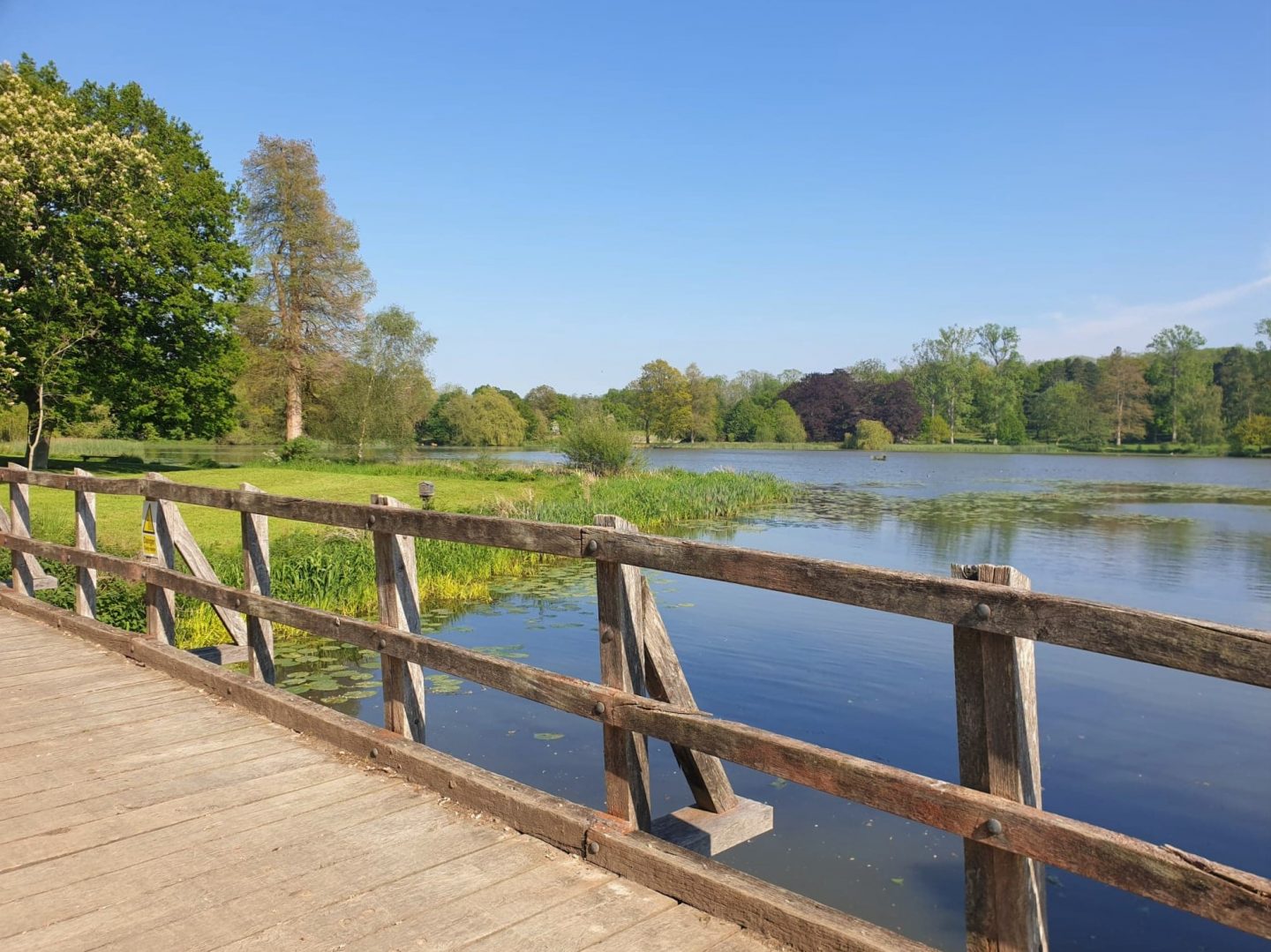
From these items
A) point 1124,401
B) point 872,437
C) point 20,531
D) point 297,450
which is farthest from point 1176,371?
point 20,531

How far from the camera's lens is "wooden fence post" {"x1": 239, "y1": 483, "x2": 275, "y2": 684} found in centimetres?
601

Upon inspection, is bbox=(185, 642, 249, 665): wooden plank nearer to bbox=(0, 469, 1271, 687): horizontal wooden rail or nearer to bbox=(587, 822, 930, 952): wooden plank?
bbox=(0, 469, 1271, 687): horizontal wooden rail

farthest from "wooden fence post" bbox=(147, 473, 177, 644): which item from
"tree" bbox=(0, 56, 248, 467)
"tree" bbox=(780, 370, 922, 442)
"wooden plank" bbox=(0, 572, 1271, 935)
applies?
"tree" bbox=(780, 370, 922, 442)

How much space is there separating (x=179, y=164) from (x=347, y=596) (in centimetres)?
3143

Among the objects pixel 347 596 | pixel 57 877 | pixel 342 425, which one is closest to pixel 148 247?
pixel 342 425

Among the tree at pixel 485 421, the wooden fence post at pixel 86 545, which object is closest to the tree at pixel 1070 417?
the tree at pixel 485 421

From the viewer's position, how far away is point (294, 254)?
1905 inches

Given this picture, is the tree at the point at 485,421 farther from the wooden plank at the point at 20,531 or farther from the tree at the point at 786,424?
the wooden plank at the point at 20,531

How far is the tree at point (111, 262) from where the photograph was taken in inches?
1082

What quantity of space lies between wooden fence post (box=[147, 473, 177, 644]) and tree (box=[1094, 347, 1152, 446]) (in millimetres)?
108537

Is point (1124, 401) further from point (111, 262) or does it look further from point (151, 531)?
A: point (151, 531)

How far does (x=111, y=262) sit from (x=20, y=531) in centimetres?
2736

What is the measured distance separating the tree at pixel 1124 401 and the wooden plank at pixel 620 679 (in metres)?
110

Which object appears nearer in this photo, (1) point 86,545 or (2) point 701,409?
(1) point 86,545
